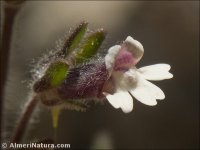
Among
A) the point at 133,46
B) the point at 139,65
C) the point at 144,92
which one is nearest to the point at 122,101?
the point at 144,92

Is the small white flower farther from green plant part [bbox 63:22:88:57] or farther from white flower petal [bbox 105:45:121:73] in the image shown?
green plant part [bbox 63:22:88:57]

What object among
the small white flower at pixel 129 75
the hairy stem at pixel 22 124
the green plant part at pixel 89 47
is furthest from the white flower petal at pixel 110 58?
the hairy stem at pixel 22 124

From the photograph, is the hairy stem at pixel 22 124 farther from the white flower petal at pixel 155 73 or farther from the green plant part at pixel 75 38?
the white flower petal at pixel 155 73

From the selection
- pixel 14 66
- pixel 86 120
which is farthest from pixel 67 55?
pixel 14 66

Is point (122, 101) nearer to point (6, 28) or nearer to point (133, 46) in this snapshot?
point (133, 46)

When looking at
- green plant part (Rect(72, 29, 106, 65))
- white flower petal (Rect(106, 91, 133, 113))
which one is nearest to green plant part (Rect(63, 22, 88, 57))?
green plant part (Rect(72, 29, 106, 65))

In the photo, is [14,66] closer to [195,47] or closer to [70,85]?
[195,47]
